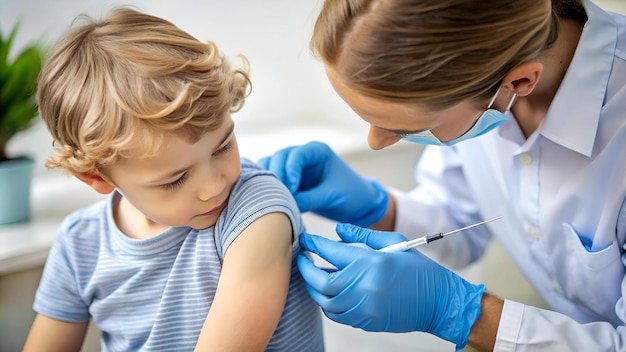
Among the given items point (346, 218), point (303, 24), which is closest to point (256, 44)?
point (303, 24)

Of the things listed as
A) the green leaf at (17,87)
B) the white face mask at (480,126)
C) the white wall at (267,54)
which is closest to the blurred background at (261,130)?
the white wall at (267,54)

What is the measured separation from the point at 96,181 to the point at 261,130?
1.24 metres

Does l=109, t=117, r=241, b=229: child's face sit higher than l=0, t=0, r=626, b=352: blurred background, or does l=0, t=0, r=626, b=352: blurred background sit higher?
l=109, t=117, r=241, b=229: child's face

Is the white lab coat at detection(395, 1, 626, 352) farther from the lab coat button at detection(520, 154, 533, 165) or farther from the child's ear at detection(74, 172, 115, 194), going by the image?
the child's ear at detection(74, 172, 115, 194)

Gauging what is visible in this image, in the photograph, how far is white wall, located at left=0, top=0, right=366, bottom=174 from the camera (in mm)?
2052

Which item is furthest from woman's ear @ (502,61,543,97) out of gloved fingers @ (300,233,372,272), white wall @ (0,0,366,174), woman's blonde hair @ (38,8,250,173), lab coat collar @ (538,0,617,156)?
white wall @ (0,0,366,174)

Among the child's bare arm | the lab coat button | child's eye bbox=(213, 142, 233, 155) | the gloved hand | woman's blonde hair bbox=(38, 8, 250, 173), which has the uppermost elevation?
woman's blonde hair bbox=(38, 8, 250, 173)

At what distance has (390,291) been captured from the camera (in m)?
1.17

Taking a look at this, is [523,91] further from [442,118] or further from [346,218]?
[346,218]

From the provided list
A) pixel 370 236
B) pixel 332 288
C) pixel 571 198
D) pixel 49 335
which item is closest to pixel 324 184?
pixel 370 236

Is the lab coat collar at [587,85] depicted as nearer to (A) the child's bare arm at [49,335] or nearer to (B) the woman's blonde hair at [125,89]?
(B) the woman's blonde hair at [125,89]

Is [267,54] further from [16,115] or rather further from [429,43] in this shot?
[429,43]

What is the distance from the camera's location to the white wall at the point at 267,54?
6.73 ft

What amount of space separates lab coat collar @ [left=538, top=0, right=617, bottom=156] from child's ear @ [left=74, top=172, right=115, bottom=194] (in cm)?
89
